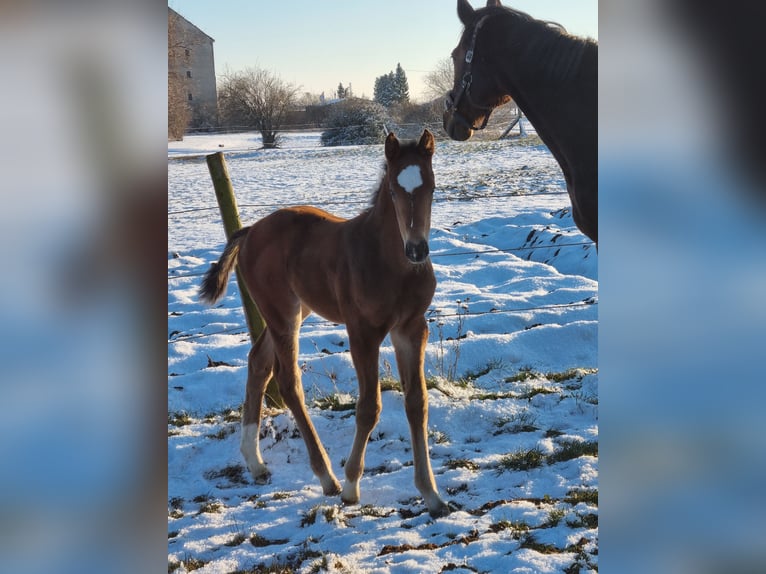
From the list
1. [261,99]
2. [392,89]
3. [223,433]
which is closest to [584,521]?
[223,433]

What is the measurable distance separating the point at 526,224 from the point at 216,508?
585 cm

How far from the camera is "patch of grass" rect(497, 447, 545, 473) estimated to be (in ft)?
10.5

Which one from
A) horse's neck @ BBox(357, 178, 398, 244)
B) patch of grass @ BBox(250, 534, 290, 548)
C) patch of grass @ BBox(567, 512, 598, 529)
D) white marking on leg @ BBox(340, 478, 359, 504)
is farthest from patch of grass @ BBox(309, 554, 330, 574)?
horse's neck @ BBox(357, 178, 398, 244)

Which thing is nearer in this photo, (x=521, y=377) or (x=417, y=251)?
(x=417, y=251)

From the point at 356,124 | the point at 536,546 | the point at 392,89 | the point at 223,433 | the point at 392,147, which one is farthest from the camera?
the point at 356,124

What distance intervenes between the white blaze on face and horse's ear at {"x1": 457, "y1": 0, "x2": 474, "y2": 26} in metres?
0.90

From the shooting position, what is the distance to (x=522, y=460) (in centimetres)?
323

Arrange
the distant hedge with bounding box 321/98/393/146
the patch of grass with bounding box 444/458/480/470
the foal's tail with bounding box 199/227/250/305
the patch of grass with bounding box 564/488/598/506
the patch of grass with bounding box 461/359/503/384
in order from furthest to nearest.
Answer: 1. the distant hedge with bounding box 321/98/393/146
2. the patch of grass with bounding box 461/359/503/384
3. the foal's tail with bounding box 199/227/250/305
4. the patch of grass with bounding box 444/458/480/470
5. the patch of grass with bounding box 564/488/598/506

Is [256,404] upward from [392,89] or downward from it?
downward

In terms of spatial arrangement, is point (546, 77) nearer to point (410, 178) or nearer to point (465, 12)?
point (465, 12)

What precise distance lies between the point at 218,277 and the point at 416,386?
1.33m

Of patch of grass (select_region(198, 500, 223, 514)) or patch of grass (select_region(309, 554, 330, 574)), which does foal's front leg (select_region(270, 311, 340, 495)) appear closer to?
patch of grass (select_region(198, 500, 223, 514))
